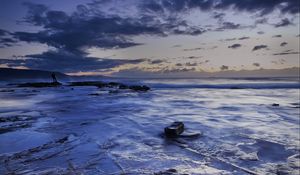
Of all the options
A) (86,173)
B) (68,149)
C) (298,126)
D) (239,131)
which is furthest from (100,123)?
(298,126)

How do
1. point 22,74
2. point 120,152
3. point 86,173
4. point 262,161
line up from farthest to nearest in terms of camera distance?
point 22,74 → point 120,152 → point 262,161 → point 86,173

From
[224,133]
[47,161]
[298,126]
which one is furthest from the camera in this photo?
[298,126]

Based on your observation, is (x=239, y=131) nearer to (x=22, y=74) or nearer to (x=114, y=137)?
(x=114, y=137)

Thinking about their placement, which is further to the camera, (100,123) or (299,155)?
(100,123)

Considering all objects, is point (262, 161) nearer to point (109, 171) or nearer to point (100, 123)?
point (109, 171)

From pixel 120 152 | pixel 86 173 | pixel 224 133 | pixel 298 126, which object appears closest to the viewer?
pixel 86 173

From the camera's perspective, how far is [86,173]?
5.39 m

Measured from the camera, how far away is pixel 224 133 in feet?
31.5

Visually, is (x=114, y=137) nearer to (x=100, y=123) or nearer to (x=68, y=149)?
(x=68, y=149)

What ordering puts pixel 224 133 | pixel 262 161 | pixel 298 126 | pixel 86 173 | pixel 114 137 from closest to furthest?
pixel 86 173 < pixel 262 161 < pixel 114 137 < pixel 224 133 < pixel 298 126

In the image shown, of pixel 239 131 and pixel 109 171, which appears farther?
pixel 239 131

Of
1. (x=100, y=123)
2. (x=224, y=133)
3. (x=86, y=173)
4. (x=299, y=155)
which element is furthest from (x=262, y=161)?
(x=100, y=123)

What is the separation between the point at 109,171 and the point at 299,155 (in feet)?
16.1

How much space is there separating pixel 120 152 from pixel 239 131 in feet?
16.5
